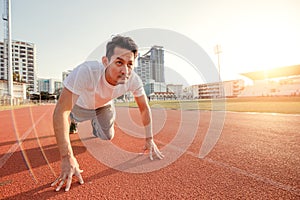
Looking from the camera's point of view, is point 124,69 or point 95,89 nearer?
point 124,69

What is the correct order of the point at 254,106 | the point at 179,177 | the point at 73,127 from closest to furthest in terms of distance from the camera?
the point at 179,177
the point at 73,127
the point at 254,106

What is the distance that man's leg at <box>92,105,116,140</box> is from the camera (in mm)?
3668

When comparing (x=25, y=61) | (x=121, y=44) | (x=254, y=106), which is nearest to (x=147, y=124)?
(x=121, y=44)

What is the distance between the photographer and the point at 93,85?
2615 millimetres

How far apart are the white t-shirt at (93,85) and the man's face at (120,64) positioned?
0.21m

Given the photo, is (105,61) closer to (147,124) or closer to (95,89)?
(95,89)

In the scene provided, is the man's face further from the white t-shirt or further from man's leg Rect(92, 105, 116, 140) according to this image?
man's leg Rect(92, 105, 116, 140)

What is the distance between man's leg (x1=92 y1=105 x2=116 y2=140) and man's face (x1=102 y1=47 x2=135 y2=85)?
1525mm

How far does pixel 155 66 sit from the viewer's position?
6918mm

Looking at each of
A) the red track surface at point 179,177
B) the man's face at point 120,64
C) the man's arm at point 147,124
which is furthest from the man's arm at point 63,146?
the man's arm at point 147,124

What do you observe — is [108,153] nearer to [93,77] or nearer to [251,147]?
[93,77]

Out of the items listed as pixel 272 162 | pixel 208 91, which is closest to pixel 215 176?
pixel 272 162

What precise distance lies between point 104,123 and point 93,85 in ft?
4.52

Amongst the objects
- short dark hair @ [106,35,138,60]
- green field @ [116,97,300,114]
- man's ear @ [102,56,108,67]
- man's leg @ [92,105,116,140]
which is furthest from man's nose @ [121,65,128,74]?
green field @ [116,97,300,114]
